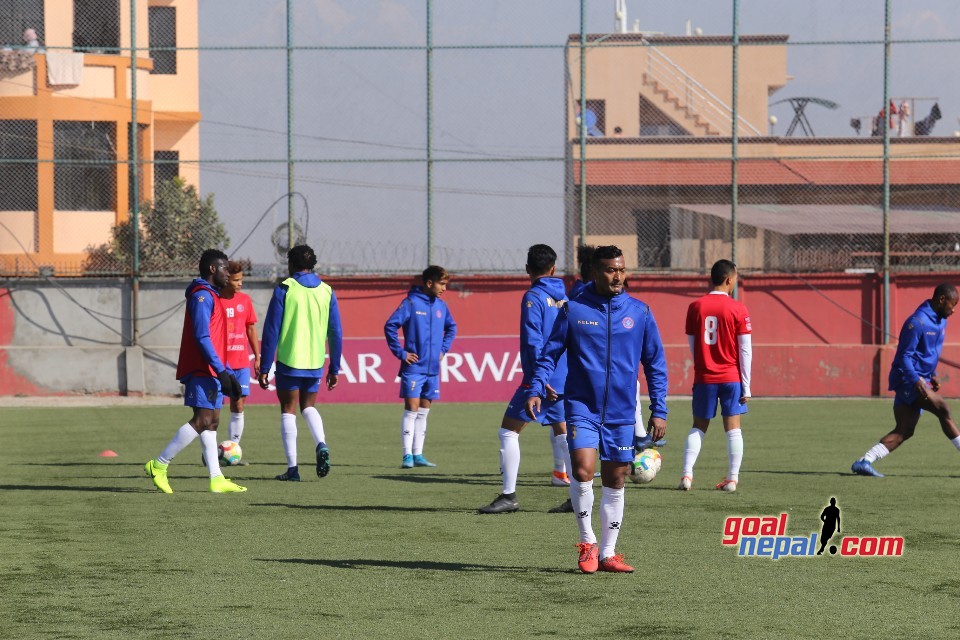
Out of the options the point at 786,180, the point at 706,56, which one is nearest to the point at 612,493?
the point at 786,180

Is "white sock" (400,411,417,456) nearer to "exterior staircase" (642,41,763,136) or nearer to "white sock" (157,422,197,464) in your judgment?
"white sock" (157,422,197,464)

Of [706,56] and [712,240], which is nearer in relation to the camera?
[712,240]

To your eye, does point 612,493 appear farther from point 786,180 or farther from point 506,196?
point 786,180

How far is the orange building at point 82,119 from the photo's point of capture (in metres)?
27.2

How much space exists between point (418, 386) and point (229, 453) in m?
2.06

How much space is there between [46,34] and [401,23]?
9.30 metres

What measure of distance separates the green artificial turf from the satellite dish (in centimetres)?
1014

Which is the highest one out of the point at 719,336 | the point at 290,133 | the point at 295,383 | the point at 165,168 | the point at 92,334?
the point at 290,133

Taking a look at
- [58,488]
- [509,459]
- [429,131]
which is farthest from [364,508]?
[429,131]

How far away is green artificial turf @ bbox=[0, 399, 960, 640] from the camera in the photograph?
696cm

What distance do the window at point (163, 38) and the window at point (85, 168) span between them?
1.65 m

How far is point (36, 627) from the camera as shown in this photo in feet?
22.3

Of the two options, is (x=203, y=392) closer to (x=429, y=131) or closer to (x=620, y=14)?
(x=429, y=131)

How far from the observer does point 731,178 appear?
2717 centimetres
